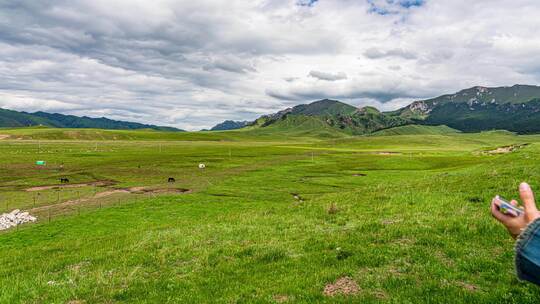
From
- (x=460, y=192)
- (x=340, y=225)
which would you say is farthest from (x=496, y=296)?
(x=460, y=192)

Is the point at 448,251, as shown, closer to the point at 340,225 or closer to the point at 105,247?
the point at 340,225

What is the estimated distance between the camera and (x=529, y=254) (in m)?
3.08

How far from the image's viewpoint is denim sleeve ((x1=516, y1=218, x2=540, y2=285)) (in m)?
3.02

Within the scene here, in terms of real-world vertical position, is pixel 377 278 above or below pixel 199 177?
above

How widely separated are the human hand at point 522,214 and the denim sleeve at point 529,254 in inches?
8.9

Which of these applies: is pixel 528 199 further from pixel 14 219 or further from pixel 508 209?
pixel 14 219

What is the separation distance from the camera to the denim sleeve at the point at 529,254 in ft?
9.92

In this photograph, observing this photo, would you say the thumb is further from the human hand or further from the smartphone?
the smartphone

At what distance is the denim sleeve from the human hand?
0.23 metres

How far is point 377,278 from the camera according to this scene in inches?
500

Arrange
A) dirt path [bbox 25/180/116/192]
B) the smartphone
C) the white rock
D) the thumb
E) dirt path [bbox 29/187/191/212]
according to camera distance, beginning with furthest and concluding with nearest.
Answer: dirt path [bbox 25/180/116/192], dirt path [bbox 29/187/191/212], the white rock, the smartphone, the thumb

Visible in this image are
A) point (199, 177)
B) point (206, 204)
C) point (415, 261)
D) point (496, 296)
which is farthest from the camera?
point (199, 177)

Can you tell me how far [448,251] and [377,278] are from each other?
13.8 ft

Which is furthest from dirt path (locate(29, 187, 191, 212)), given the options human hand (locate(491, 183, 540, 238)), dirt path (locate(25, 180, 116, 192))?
human hand (locate(491, 183, 540, 238))
